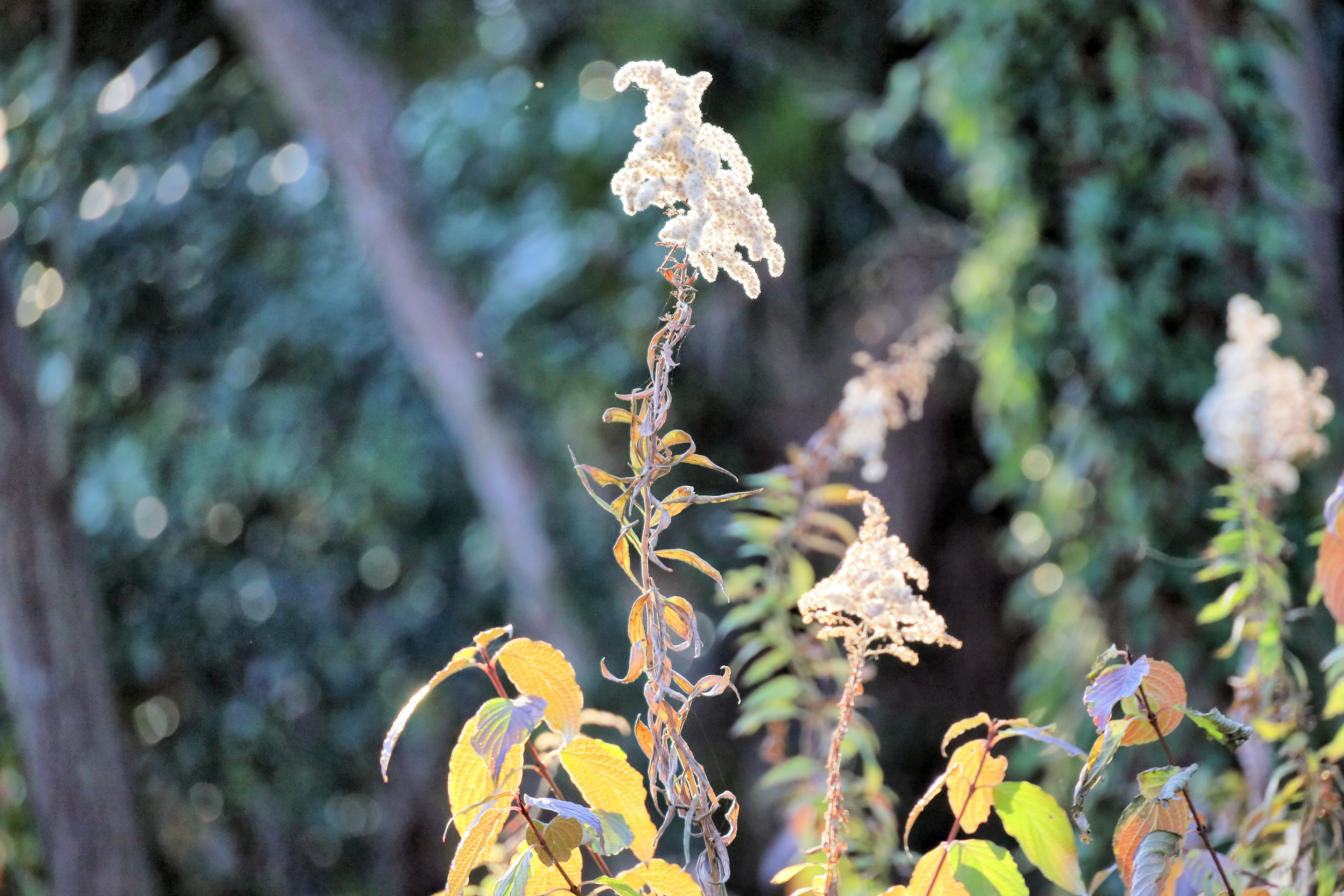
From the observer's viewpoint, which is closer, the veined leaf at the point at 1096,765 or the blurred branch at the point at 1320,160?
the veined leaf at the point at 1096,765

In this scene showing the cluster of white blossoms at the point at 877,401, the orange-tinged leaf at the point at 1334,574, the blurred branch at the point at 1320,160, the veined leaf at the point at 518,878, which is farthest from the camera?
the blurred branch at the point at 1320,160

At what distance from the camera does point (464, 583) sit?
11.6 ft

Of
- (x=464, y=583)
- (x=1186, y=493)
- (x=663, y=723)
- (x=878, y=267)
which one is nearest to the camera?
(x=663, y=723)

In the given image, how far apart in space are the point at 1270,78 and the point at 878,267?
3.93ft

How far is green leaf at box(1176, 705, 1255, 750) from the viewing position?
501mm

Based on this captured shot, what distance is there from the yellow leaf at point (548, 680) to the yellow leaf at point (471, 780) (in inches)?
1.1

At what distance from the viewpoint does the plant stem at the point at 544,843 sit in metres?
0.47

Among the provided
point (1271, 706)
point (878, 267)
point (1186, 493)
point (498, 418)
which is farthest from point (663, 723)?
point (878, 267)

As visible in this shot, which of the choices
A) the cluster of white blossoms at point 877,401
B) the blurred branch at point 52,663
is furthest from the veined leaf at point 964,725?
the blurred branch at point 52,663

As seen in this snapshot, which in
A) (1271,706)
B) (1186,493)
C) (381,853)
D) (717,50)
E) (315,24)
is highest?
(315,24)

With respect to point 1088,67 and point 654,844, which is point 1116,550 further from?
point 654,844

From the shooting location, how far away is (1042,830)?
0.54 metres

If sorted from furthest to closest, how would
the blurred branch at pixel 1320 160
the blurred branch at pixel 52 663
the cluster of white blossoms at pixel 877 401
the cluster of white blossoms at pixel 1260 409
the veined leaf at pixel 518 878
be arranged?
the blurred branch at pixel 52 663 → the blurred branch at pixel 1320 160 → the cluster of white blossoms at pixel 877 401 → the cluster of white blossoms at pixel 1260 409 → the veined leaf at pixel 518 878

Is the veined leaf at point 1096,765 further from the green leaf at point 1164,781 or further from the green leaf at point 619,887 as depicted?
the green leaf at point 619,887
